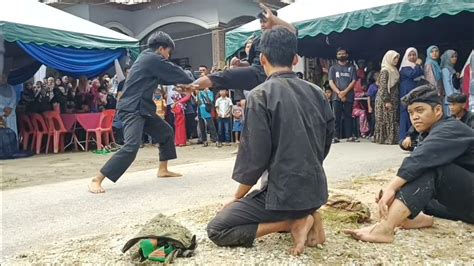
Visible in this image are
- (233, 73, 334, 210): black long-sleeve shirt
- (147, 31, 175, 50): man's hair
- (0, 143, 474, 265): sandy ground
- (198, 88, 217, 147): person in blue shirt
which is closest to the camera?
(233, 73, 334, 210): black long-sleeve shirt

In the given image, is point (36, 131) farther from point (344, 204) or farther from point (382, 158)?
point (344, 204)

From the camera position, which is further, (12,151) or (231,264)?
(12,151)

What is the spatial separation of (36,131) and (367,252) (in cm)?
980

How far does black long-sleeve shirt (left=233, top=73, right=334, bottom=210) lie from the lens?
9.60 feet

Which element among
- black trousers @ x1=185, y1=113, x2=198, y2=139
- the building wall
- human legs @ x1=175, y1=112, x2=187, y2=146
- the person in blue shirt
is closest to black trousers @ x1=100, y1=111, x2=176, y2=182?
the person in blue shirt

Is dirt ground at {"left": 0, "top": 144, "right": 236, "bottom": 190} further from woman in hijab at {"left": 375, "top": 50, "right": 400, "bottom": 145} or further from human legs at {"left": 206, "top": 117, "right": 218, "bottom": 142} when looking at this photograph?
A: woman in hijab at {"left": 375, "top": 50, "right": 400, "bottom": 145}

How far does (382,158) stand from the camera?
742 cm

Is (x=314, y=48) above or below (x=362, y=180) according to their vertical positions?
above

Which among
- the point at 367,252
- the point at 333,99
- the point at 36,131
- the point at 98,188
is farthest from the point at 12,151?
the point at 367,252

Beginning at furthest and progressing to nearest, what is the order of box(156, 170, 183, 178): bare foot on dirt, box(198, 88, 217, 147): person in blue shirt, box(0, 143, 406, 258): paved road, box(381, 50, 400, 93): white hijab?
box(198, 88, 217, 147): person in blue shirt, box(381, 50, 400, 93): white hijab, box(156, 170, 183, 178): bare foot on dirt, box(0, 143, 406, 258): paved road

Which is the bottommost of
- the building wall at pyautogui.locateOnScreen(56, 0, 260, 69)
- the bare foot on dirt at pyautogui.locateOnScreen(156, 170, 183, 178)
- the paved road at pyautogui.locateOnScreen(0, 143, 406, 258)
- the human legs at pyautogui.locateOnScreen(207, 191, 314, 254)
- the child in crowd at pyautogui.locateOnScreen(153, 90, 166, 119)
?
the paved road at pyautogui.locateOnScreen(0, 143, 406, 258)

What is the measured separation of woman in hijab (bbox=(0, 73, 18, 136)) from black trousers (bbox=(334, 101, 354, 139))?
655cm

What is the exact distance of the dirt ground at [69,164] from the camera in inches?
290

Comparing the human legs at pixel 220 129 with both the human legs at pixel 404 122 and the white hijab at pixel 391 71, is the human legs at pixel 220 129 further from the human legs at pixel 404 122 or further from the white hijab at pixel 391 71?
the human legs at pixel 404 122
